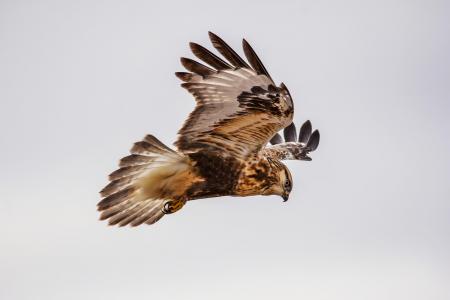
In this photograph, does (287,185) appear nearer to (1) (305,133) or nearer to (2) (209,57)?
(2) (209,57)

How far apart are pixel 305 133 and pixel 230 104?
3.50 m

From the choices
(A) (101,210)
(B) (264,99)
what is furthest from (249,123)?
(A) (101,210)

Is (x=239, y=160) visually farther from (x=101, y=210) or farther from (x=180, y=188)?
(x=101, y=210)

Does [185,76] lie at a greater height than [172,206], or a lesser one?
greater

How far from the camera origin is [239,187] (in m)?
10.7

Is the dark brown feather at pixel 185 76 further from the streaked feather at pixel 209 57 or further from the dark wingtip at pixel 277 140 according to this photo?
the dark wingtip at pixel 277 140

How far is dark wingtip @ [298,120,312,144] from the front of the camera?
1359 centimetres

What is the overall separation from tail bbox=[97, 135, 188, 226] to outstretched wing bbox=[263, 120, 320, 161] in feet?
4.44

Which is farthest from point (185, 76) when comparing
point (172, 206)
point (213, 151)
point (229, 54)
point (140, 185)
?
point (172, 206)

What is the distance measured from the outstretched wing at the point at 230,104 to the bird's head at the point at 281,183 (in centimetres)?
40

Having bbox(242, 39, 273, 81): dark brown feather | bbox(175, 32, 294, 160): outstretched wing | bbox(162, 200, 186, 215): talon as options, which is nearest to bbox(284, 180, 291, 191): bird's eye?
bbox(175, 32, 294, 160): outstretched wing

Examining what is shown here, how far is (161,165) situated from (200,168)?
396mm

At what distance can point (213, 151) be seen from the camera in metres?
10.7

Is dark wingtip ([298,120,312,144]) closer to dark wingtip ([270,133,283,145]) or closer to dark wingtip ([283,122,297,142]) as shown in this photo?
dark wingtip ([283,122,297,142])
